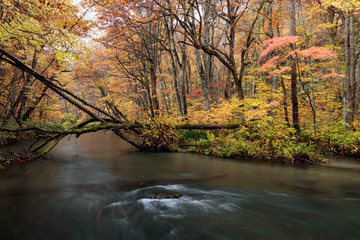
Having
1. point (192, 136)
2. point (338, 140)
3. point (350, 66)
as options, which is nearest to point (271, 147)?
point (338, 140)

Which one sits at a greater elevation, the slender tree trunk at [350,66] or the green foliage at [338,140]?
the slender tree trunk at [350,66]

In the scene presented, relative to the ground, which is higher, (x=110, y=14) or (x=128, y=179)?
(x=110, y=14)

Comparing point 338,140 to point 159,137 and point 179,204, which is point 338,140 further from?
point 179,204

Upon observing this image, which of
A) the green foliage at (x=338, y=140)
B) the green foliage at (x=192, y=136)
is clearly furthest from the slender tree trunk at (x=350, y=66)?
the green foliage at (x=192, y=136)

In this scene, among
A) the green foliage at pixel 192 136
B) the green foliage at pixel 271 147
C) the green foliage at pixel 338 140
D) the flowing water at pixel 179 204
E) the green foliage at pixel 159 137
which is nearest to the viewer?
the flowing water at pixel 179 204

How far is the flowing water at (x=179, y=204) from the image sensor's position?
94.3 inches

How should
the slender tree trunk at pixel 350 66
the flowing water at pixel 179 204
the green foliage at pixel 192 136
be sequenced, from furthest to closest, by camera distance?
the green foliage at pixel 192 136, the slender tree trunk at pixel 350 66, the flowing water at pixel 179 204

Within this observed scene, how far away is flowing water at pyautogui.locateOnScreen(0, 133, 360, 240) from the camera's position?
7.86 feet

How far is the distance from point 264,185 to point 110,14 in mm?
12946

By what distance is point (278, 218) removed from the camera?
2709mm

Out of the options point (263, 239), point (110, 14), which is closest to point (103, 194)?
point (263, 239)

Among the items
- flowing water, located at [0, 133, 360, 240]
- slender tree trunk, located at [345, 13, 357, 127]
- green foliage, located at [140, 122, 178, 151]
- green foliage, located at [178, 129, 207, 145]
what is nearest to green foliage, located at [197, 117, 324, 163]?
flowing water, located at [0, 133, 360, 240]

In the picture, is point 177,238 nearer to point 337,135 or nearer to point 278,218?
point 278,218

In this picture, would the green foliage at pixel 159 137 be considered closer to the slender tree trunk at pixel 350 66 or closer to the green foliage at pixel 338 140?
the green foliage at pixel 338 140
